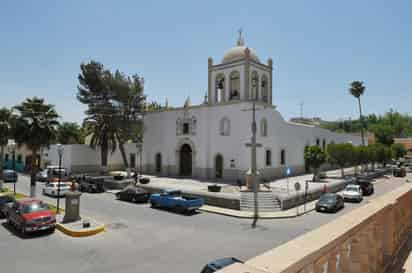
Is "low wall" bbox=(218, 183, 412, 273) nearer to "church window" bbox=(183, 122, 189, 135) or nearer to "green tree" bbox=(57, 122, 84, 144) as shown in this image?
"church window" bbox=(183, 122, 189, 135)

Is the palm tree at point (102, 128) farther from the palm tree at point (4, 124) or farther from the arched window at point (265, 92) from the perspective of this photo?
the arched window at point (265, 92)

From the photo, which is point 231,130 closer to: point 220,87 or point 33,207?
point 220,87

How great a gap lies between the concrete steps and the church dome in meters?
17.2

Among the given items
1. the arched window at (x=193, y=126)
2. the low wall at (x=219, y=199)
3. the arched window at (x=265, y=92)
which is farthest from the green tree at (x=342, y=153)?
the low wall at (x=219, y=199)

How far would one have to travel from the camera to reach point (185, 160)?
3969 centimetres

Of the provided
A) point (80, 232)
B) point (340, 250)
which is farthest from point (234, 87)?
point (340, 250)

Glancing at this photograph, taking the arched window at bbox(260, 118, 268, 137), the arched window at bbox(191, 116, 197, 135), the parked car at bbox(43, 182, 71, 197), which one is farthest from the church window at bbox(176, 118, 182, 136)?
the parked car at bbox(43, 182, 71, 197)

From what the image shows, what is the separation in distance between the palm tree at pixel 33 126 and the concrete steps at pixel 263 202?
17215 mm

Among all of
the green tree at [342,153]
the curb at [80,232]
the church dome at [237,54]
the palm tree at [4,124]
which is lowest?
the curb at [80,232]

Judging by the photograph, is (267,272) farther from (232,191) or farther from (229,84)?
(229,84)

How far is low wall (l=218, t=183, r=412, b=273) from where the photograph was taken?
2400mm

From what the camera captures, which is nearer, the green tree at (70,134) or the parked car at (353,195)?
the parked car at (353,195)

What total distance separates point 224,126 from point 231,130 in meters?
1.30

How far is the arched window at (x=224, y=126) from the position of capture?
34.7m
